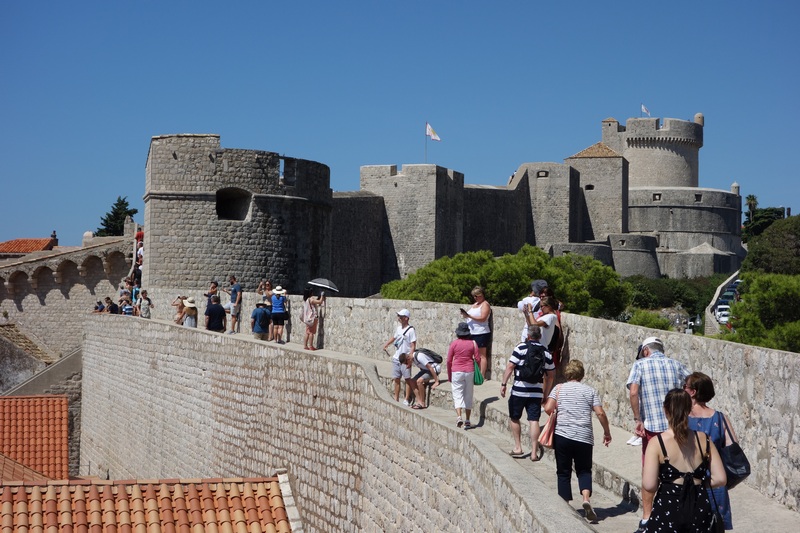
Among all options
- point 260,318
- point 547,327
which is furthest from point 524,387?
point 260,318

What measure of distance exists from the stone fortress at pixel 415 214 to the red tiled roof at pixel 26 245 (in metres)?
12.9

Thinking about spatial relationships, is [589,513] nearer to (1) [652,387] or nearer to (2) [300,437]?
(1) [652,387]

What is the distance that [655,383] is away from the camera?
6668mm

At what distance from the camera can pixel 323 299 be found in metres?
14.4

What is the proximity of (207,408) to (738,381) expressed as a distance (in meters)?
9.37

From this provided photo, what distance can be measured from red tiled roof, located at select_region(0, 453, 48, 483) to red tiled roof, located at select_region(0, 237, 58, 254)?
25.2 meters

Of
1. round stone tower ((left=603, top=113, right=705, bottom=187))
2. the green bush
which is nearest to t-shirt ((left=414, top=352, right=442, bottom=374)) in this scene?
the green bush

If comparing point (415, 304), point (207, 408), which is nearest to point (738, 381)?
point (415, 304)

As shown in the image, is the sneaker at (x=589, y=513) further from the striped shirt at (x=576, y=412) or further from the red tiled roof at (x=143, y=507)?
the red tiled roof at (x=143, y=507)

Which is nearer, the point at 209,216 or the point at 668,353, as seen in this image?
the point at 668,353

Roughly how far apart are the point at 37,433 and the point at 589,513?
1570cm

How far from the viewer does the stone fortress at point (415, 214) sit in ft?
69.1

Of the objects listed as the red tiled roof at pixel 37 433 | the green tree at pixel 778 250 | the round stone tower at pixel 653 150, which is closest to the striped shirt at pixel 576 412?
the red tiled roof at pixel 37 433

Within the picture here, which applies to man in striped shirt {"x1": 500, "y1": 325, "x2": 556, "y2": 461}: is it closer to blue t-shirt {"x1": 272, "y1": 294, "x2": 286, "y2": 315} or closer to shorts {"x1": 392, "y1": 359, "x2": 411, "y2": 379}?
shorts {"x1": 392, "y1": 359, "x2": 411, "y2": 379}
